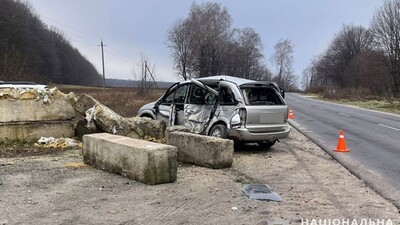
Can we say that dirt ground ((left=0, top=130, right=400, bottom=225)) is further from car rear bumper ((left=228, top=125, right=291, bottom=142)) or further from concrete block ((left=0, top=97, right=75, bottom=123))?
concrete block ((left=0, top=97, right=75, bottom=123))

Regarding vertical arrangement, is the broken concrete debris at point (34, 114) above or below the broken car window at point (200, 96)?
below

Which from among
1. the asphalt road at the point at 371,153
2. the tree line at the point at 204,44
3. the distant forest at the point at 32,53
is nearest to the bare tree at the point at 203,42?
the tree line at the point at 204,44

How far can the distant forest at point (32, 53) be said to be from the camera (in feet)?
173

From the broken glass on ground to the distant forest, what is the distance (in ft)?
119

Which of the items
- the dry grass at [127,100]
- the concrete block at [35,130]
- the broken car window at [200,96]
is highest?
the broken car window at [200,96]

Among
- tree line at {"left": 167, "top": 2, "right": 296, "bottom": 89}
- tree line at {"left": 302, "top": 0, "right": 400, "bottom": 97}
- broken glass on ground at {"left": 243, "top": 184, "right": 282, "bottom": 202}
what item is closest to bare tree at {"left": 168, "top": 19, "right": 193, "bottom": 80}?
tree line at {"left": 167, "top": 2, "right": 296, "bottom": 89}

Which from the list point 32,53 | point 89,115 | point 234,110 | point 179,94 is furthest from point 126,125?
point 32,53

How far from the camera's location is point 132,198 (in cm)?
630

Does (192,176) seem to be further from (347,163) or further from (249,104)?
(347,163)

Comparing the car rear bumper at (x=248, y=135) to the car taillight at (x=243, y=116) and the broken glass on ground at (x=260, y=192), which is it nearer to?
the car taillight at (x=243, y=116)

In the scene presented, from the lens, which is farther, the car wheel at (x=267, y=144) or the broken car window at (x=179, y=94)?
the broken car window at (x=179, y=94)

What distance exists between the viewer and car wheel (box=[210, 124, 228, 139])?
34.2ft

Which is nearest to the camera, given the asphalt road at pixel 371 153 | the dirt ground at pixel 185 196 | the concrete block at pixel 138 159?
the dirt ground at pixel 185 196

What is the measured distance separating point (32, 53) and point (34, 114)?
3369 inches
